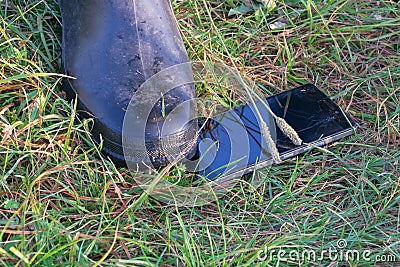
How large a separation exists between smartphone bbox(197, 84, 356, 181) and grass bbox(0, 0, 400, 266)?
3 cm

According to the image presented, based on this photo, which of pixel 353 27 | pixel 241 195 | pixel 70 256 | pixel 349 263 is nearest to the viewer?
pixel 70 256

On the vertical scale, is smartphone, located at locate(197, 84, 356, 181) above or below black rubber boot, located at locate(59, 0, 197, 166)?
below

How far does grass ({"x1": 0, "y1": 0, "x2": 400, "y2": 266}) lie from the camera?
3.55ft

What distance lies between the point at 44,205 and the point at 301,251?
0.55 metres

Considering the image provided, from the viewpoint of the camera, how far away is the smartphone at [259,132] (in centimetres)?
129

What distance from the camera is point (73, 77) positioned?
4.30 ft

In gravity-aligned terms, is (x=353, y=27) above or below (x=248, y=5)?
below

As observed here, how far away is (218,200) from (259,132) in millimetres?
241

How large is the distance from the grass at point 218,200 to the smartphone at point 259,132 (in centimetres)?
3

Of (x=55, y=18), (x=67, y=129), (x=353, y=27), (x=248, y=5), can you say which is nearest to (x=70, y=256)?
(x=67, y=129)

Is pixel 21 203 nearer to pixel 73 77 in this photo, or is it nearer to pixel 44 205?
pixel 44 205

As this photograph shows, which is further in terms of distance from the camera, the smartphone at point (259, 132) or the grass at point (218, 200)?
the smartphone at point (259, 132)

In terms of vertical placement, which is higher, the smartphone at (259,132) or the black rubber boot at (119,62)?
the black rubber boot at (119,62)

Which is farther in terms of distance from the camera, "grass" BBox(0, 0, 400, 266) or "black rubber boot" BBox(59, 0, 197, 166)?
"black rubber boot" BBox(59, 0, 197, 166)
